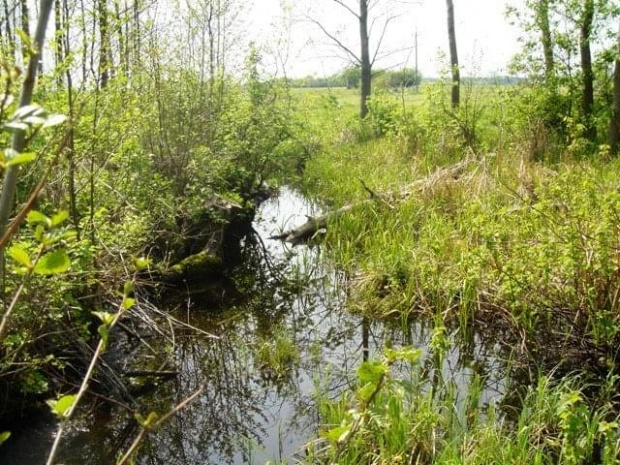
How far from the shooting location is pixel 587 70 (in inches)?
384

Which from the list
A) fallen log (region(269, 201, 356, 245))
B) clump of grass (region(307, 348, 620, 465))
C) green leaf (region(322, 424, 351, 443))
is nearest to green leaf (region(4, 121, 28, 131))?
green leaf (region(322, 424, 351, 443))

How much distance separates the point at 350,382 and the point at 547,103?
787 centimetres

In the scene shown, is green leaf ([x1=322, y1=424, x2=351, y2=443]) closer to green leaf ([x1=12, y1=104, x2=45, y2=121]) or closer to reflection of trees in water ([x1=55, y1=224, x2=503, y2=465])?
green leaf ([x1=12, y1=104, x2=45, y2=121])

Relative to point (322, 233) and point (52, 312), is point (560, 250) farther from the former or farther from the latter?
point (322, 233)

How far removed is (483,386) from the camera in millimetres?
4047

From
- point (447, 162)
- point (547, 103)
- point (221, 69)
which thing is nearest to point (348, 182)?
point (447, 162)

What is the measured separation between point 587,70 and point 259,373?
328 inches

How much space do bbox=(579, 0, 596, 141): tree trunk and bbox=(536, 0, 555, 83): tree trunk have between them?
51 cm

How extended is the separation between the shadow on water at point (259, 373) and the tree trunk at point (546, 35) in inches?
247

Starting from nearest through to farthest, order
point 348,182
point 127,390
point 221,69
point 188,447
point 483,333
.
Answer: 1. point 188,447
2. point 127,390
3. point 483,333
4. point 221,69
5. point 348,182

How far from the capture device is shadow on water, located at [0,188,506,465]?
11.7ft

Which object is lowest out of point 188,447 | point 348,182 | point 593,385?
point 188,447

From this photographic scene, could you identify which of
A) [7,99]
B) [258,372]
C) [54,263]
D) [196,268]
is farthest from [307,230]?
A: [54,263]

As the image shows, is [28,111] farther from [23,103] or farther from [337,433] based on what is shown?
[337,433]
